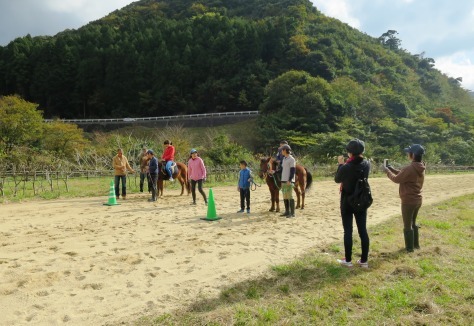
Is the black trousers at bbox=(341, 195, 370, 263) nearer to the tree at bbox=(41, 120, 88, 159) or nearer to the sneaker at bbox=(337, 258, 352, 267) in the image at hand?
the sneaker at bbox=(337, 258, 352, 267)

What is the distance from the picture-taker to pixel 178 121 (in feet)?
169

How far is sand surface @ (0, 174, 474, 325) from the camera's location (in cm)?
417

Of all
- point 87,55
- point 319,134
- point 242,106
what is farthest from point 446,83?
point 87,55

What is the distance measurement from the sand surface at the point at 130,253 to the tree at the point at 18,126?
67.4 feet

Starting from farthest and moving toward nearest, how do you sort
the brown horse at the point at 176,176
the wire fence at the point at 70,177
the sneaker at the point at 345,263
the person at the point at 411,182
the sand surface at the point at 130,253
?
1. the wire fence at the point at 70,177
2. the brown horse at the point at 176,176
3. the person at the point at 411,182
4. the sneaker at the point at 345,263
5. the sand surface at the point at 130,253

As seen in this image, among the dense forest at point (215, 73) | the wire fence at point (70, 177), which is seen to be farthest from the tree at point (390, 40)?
the wire fence at point (70, 177)

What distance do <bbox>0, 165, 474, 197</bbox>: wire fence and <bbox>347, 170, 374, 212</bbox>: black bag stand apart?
11899mm

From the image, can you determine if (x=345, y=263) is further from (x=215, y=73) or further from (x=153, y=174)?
(x=215, y=73)

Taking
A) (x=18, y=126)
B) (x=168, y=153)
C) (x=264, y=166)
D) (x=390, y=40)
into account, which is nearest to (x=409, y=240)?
(x=264, y=166)

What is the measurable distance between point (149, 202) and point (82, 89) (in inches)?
2193

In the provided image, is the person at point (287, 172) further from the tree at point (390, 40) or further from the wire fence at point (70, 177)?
the tree at point (390, 40)

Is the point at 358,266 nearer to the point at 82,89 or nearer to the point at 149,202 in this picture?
the point at 149,202

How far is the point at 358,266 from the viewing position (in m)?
5.41

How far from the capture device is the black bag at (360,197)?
16.7ft
